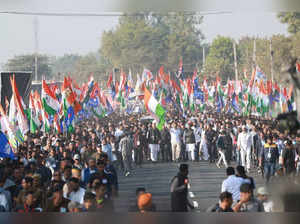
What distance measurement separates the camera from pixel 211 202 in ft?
39.3

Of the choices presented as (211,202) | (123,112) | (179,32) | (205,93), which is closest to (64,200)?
(211,202)

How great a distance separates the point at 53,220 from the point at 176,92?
25.6 m

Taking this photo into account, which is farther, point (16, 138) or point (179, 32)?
point (179, 32)

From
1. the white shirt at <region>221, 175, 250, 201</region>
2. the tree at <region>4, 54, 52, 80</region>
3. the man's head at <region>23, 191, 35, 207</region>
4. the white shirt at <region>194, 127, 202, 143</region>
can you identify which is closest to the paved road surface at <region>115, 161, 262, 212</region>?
the white shirt at <region>194, 127, 202, 143</region>

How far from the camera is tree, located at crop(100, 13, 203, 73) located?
19.6m

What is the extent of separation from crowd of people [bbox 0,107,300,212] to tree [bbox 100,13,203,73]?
123 inches

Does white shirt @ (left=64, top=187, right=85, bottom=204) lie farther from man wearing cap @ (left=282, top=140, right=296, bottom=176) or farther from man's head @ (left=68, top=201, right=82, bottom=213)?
man wearing cap @ (left=282, top=140, right=296, bottom=176)

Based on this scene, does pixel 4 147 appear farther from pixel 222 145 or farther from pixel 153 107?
pixel 222 145

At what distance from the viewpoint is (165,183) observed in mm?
15055

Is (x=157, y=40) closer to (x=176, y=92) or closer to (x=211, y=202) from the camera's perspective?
(x=176, y=92)

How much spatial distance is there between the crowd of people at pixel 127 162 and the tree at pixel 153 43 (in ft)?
10.3

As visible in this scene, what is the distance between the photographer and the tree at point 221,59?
36.3m

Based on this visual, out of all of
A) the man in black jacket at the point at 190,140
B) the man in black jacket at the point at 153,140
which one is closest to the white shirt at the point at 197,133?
the man in black jacket at the point at 190,140

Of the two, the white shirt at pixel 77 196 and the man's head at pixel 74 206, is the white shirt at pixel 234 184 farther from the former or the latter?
the man's head at pixel 74 206
